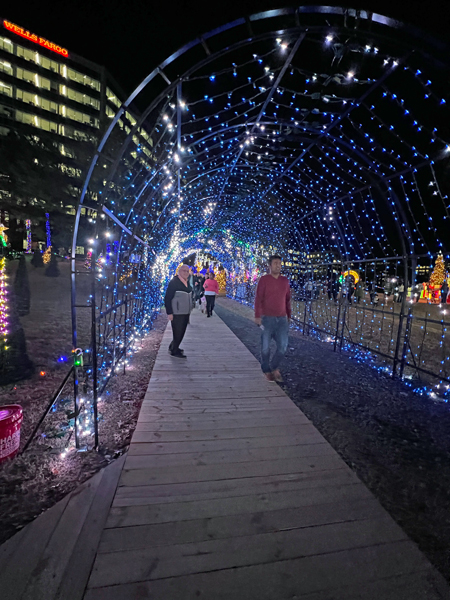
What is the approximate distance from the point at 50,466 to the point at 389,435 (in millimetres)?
3510

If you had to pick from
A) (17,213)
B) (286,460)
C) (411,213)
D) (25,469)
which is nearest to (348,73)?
(411,213)

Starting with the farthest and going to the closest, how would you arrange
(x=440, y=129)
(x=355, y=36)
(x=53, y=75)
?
(x=53, y=75) → (x=440, y=129) → (x=355, y=36)

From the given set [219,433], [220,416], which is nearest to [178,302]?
[220,416]

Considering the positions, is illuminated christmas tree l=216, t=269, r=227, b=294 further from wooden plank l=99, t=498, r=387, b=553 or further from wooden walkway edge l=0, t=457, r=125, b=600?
wooden plank l=99, t=498, r=387, b=553

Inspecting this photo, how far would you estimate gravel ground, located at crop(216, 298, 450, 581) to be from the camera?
7.65 feet

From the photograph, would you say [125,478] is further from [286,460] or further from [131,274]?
[131,274]

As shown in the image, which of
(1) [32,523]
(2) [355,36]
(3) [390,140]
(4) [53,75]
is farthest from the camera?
(4) [53,75]

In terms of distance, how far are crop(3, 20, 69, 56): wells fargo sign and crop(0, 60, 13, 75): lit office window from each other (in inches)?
164

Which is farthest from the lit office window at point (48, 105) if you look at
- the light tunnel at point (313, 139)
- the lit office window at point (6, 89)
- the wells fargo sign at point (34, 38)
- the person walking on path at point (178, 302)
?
the person walking on path at point (178, 302)

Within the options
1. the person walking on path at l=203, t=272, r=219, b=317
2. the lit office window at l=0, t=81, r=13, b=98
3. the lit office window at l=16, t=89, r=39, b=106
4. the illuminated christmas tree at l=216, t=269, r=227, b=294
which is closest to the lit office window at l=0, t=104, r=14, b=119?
the lit office window at l=0, t=81, r=13, b=98

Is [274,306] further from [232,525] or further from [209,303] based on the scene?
[209,303]

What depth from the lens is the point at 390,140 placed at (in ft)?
16.9

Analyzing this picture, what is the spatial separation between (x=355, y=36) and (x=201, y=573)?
5.57 m

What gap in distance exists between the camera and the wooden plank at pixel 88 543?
5.58ft
